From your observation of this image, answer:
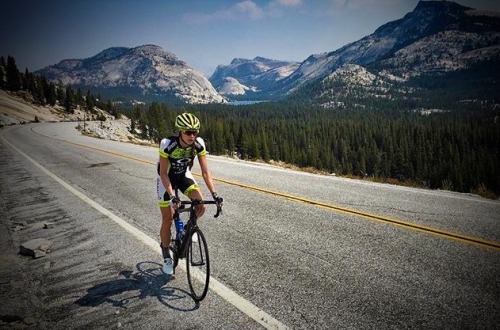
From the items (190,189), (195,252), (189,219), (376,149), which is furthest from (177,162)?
(376,149)

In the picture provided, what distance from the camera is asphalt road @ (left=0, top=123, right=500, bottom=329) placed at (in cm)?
400

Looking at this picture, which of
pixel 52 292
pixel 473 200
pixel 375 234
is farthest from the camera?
pixel 473 200

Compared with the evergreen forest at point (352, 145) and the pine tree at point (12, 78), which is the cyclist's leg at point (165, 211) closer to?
the evergreen forest at point (352, 145)

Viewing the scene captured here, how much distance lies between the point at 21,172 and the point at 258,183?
13102 mm

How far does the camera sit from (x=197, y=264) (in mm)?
4750

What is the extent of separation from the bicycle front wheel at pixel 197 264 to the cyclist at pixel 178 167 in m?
0.45

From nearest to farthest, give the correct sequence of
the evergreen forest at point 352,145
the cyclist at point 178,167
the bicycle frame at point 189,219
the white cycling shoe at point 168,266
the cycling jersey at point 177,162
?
the bicycle frame at point 189,219 < the cyclist at point 178,167 < the cycling jersey at point 177,162 < the white cycling shoe at point 168,266 < the evergreen forest at point 352,145

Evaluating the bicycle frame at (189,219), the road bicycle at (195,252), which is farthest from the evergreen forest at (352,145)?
the road bicycle at (195,252)

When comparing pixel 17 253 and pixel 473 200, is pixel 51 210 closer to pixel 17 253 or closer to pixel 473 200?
pixel 17 253

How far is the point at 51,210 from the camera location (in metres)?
9.26

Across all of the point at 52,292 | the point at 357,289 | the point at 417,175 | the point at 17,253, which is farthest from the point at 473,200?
the point at 417,175

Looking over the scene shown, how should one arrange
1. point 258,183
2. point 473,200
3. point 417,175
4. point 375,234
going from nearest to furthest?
point 375,234
point 473,200
point 258,183
point 417,175

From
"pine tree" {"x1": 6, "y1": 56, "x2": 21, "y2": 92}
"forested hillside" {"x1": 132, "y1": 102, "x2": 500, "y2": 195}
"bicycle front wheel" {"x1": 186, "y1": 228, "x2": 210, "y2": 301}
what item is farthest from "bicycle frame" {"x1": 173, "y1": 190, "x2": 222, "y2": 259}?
"pine tree" {"x1": 6, "y1": 56, "x2": 21, "y2": 92}

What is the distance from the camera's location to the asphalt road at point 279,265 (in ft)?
13.1
